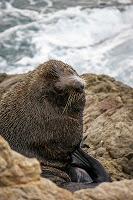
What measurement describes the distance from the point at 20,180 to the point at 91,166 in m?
3.35

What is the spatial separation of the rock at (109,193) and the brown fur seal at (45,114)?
263 cm

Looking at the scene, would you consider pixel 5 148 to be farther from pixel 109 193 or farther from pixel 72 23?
Answer: pixel 72 23

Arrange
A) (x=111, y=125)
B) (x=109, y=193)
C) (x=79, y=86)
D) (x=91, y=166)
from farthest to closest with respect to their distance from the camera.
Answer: (x=111, y=125), (x=91, y=166), (x=79, y=86), (x=109, y=193)

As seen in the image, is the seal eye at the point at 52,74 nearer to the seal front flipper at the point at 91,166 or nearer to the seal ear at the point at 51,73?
the seal ear at the point at 51,73

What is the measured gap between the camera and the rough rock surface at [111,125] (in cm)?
932

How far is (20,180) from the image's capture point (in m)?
5.20

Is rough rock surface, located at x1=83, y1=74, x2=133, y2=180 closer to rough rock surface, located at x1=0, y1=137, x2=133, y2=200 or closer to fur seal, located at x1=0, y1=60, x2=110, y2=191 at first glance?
fur seal, located at x1=0, y1=60, x2=110, y2=191

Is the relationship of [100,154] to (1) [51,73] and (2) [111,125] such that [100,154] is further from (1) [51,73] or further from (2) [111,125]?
(1) [51,73]

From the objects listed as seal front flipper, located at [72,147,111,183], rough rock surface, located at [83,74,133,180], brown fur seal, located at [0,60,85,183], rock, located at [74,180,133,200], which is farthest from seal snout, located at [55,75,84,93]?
rock, located at [74,180,133,200]

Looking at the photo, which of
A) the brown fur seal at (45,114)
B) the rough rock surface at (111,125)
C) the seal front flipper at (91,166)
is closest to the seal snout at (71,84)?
the brown fur seal at (45,114)

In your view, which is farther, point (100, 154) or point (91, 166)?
point (100, 154)

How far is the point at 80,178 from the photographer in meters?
8.38

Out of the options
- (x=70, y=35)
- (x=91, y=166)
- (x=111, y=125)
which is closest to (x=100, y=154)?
(x=111, y=125)

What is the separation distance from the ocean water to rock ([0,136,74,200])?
13816 mm
